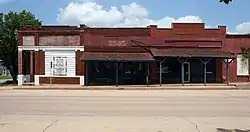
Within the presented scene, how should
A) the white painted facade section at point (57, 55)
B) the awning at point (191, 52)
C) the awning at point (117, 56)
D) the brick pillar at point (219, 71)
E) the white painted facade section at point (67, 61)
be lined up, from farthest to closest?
the brick pillar at point (219, 71)
the white painted facade section at point (67, 61)
the white painted facade section at point (57, 55)
the awning at point (191, 52)
the awning at point (117, 56)

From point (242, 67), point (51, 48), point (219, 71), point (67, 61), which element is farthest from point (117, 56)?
point (242, 67)

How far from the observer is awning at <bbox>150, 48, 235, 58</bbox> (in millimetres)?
39656

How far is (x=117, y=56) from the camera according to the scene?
40.5 m

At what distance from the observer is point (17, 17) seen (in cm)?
4972

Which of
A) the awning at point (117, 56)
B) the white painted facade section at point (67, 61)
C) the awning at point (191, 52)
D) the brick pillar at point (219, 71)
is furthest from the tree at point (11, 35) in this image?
the brick pillar at point (219, 71)

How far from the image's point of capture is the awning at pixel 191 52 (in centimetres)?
3966

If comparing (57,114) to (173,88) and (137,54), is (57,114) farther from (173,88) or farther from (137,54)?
(137,54)

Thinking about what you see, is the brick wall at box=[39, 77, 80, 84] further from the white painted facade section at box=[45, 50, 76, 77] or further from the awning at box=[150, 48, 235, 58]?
the awning at box=[150, 48, 235, 58]

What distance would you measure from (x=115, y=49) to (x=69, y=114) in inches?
1052

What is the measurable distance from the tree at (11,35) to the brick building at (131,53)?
5714 mm

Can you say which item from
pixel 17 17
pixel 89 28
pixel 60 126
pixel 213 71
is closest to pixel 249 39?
pixel 213 71

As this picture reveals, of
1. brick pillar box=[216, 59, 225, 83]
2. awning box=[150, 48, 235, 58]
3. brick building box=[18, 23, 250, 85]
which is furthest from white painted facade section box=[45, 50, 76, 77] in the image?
brick pillar box=[216, 59, 225, 83]

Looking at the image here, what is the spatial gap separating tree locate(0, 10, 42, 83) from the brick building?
5714 millimetres

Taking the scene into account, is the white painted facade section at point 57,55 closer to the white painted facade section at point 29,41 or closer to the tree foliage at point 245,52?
the white painted facade section at point 29,41
